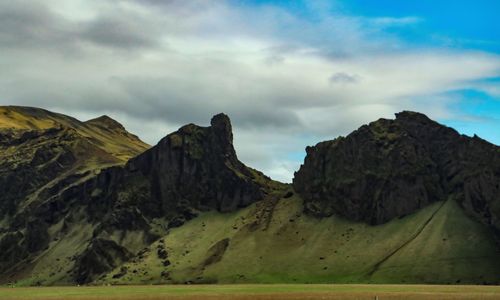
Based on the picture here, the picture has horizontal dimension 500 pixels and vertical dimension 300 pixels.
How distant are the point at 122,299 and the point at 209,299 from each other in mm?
28362

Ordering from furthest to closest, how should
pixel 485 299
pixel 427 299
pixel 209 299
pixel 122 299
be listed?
pixel 122 299 < pixel 209 299 < pixel 427 299 < pixel 485 299

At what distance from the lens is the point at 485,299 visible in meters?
150

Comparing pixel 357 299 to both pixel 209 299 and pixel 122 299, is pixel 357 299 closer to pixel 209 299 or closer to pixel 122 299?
pixel 209 299

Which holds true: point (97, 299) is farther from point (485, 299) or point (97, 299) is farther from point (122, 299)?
point (485, 299)

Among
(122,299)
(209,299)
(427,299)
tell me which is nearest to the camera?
(427,299)

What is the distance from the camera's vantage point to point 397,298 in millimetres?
167500

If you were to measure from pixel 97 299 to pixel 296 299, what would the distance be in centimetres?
6410

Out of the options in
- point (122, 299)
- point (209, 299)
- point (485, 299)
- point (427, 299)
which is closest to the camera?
point (485, 299)

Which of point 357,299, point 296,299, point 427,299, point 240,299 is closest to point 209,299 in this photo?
point 240,299

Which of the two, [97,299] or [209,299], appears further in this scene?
[97,299]

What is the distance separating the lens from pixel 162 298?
186 metres

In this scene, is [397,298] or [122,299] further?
[122,299]

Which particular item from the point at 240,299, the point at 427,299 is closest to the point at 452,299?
the point at 427,299

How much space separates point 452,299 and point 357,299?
21550 millimetres
